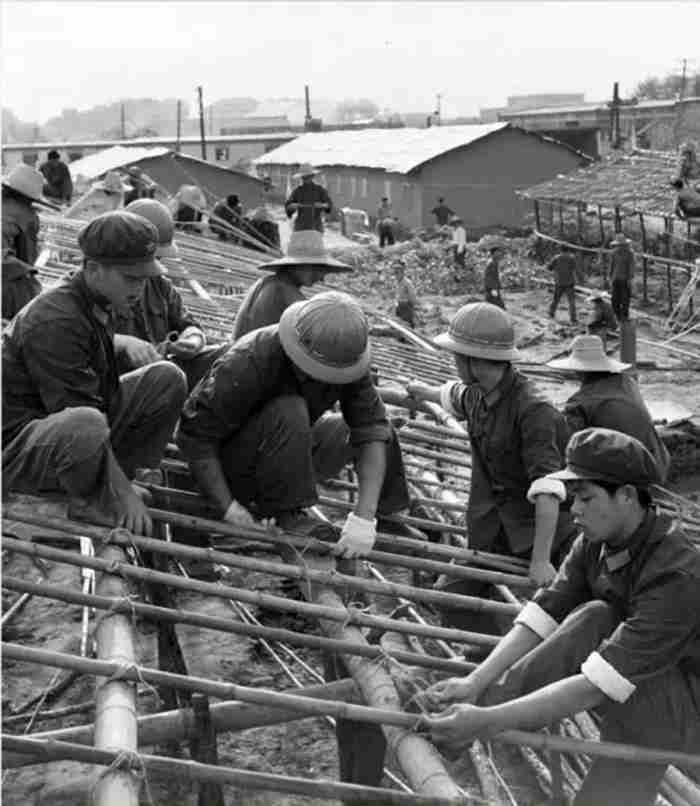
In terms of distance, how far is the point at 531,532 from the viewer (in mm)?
5008

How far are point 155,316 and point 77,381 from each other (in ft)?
6.07

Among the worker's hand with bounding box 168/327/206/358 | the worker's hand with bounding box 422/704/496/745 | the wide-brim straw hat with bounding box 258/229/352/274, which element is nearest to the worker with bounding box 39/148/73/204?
the wide-brim straw hat with bounding box 258/229/352/274

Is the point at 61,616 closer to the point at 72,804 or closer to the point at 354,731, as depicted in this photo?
the point at 72,804

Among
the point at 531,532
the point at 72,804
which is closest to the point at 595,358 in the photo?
the point at 531,532

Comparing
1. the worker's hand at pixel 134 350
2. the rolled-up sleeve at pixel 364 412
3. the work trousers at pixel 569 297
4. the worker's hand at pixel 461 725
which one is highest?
the worker's hand at pixel 134 350

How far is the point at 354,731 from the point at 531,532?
1255 mm

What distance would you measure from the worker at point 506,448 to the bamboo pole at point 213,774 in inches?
74.6

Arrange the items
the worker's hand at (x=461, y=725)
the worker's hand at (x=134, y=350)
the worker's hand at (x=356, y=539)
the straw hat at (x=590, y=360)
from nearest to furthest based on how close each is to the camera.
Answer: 1. the worker's hand at (x=461, y=725)
2. the worker's hand at (x=356, y=539)
3. the worker's hand at (x=134, y=350)
4. the straw hat at (x=590, y=360)

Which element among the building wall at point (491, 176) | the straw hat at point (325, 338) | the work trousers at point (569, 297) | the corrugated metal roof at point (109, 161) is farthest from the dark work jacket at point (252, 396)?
the building wall at point (491, 176)

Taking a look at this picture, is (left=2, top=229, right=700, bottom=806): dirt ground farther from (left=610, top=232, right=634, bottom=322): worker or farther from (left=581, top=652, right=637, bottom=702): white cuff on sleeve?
(left=610, top=232, right=634, bottom=322): worker

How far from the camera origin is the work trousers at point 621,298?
1989 centimetres

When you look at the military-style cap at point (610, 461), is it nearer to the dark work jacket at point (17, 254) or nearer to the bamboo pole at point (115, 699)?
the bamboo pole at point (115, 699)

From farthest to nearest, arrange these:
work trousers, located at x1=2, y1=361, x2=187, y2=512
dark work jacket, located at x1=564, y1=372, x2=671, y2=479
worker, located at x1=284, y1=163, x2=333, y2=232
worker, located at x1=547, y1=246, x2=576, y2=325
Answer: worker, located at x1=547, y1=246, x2=576, y2=325 < worker, located at x1=284, y1=163, x2=333, y2=232 < dark work jacket, located at x1=564, y1=372, x2=671, y2=479 < work trousers, located at x1=2, y1=361, x2=187, y2=512

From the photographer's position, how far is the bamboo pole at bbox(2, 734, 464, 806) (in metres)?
2.82
